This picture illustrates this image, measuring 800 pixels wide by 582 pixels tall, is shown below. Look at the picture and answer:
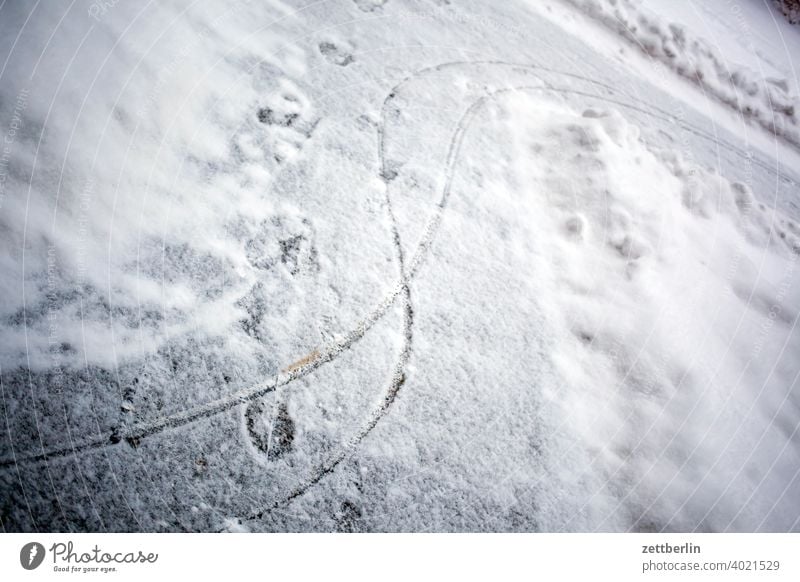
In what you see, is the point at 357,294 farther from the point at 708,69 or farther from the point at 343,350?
the point at 708,69

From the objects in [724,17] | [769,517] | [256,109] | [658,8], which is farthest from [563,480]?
[724,17]

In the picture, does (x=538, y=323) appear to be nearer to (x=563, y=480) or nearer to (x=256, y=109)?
(x=563, y=480)

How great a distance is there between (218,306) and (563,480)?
665 mm

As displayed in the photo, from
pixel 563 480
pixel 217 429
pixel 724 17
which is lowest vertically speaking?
pixel 217 429

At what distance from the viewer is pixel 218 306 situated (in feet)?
2.79

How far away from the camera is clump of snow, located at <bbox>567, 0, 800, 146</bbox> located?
158 centimetres
